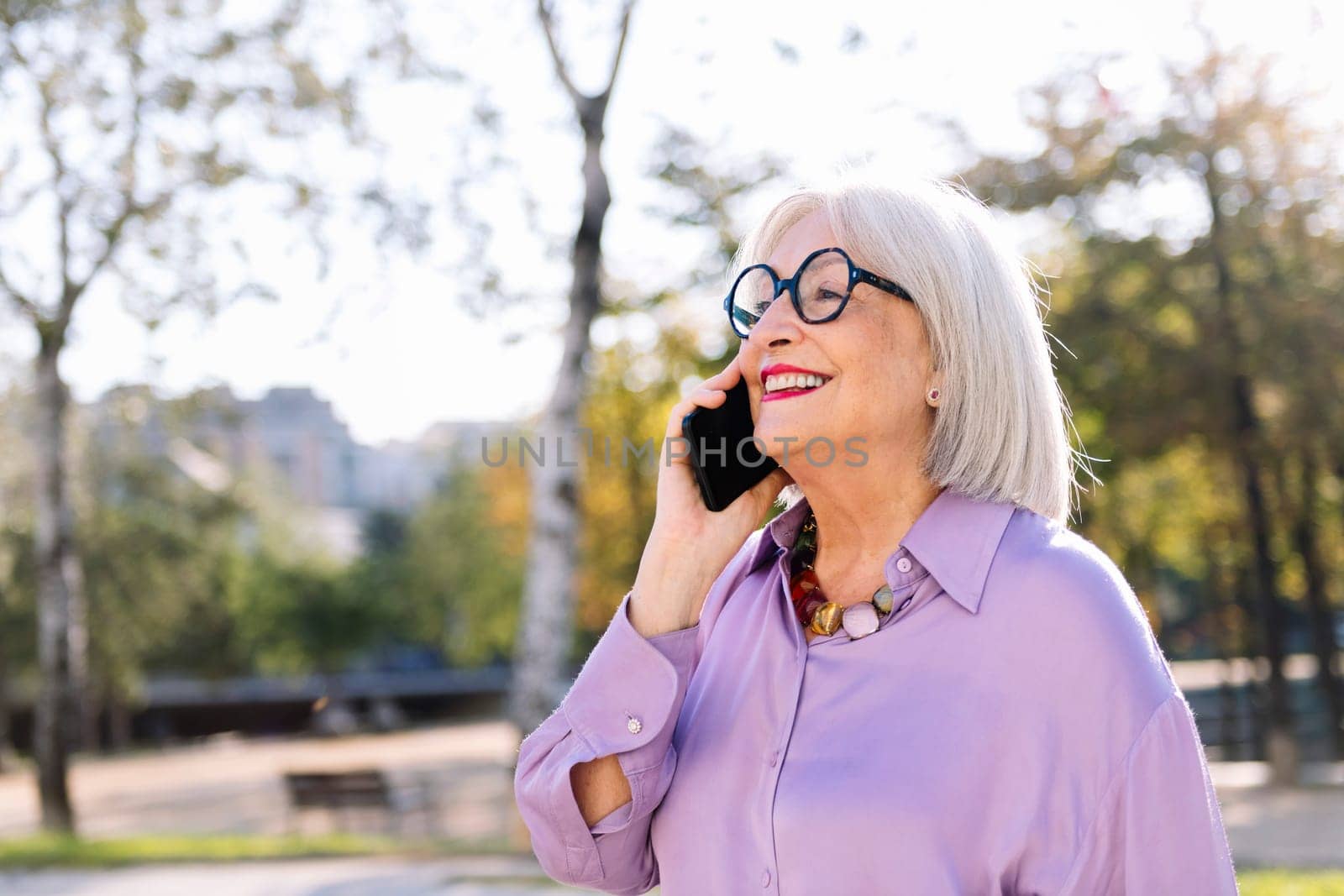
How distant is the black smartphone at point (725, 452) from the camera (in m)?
2.12

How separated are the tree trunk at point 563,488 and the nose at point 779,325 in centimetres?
841

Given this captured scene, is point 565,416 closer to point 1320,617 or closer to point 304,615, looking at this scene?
point 1320,617

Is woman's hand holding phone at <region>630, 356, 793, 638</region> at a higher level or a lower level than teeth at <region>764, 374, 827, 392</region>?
lower

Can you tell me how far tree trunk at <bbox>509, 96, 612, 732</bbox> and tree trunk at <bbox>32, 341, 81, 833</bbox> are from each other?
243 inches

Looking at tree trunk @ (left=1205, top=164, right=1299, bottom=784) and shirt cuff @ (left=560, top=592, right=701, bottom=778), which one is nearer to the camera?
shirt cuff @ (left=560, top=592, right=701, bottom=778)

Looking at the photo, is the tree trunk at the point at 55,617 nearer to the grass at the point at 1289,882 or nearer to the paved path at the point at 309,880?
the paved path at the point at 309,880

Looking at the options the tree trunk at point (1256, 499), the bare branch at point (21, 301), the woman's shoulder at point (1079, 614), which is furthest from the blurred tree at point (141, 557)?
the woman's shoulder at point (1079, 614)

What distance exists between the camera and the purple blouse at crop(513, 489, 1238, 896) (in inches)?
62.9

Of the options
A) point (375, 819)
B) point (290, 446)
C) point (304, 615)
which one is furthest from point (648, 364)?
point (290, 446)

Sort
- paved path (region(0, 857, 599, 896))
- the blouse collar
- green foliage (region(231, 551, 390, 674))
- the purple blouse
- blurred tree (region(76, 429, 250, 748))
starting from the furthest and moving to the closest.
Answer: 1. green foliage (region(231, 551, 390, 674))
2. blurred tree (region(76, 429, 250, 748))
3. paved path (region(0, 857, 599, 896))
4. the blouse collar
5. the purple blouse

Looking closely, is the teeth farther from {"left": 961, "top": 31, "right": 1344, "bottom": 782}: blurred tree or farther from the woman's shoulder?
{"left": 961, "top": 31, "right": 1344, "bottom": 782}: blurred tree

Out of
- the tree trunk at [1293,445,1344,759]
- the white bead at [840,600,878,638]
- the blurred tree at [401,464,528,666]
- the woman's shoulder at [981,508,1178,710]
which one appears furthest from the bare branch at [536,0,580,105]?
the blurred tree at [401,464,528,666]

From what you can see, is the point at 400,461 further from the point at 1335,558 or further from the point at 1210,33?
the point at 1210,33

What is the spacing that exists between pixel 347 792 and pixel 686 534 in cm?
1373
